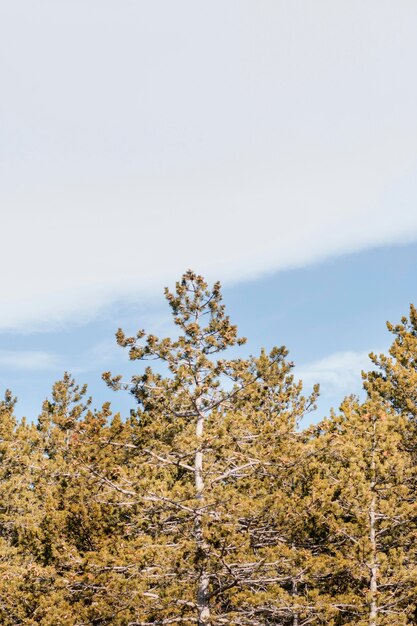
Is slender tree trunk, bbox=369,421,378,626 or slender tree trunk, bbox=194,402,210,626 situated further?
slender tree trunk, bbox=369,421,378,626

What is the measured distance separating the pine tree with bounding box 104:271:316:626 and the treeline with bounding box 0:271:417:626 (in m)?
0.03

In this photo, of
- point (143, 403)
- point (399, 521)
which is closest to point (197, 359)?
point (143, 403)

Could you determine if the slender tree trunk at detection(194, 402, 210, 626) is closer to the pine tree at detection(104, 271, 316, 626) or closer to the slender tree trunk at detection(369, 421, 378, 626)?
the pine tree at detection(104, 271, 316, 626)

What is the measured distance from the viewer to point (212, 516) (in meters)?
10.7

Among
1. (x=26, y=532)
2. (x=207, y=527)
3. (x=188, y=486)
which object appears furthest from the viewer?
(x=26, y=532)

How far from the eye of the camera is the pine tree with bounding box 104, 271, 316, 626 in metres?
10.5

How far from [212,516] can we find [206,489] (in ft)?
2.27

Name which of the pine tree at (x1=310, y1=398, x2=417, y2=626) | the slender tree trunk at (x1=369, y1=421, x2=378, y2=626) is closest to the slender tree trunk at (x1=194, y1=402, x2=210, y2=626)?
the pine tree at (x1=310, y1=398, x2=417, y2=626)

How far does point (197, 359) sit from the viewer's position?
12219 mm

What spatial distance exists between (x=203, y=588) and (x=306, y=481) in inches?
123

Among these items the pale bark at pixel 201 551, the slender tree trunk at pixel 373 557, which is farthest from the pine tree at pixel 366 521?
the pale bark at pixel 201 551

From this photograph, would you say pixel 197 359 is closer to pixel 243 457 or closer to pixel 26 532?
pixel 243 457

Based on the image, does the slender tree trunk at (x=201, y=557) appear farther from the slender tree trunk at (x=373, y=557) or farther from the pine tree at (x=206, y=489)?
the slender tree trunk at (x=373, y=557)

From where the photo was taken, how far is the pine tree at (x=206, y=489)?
34.5ft
